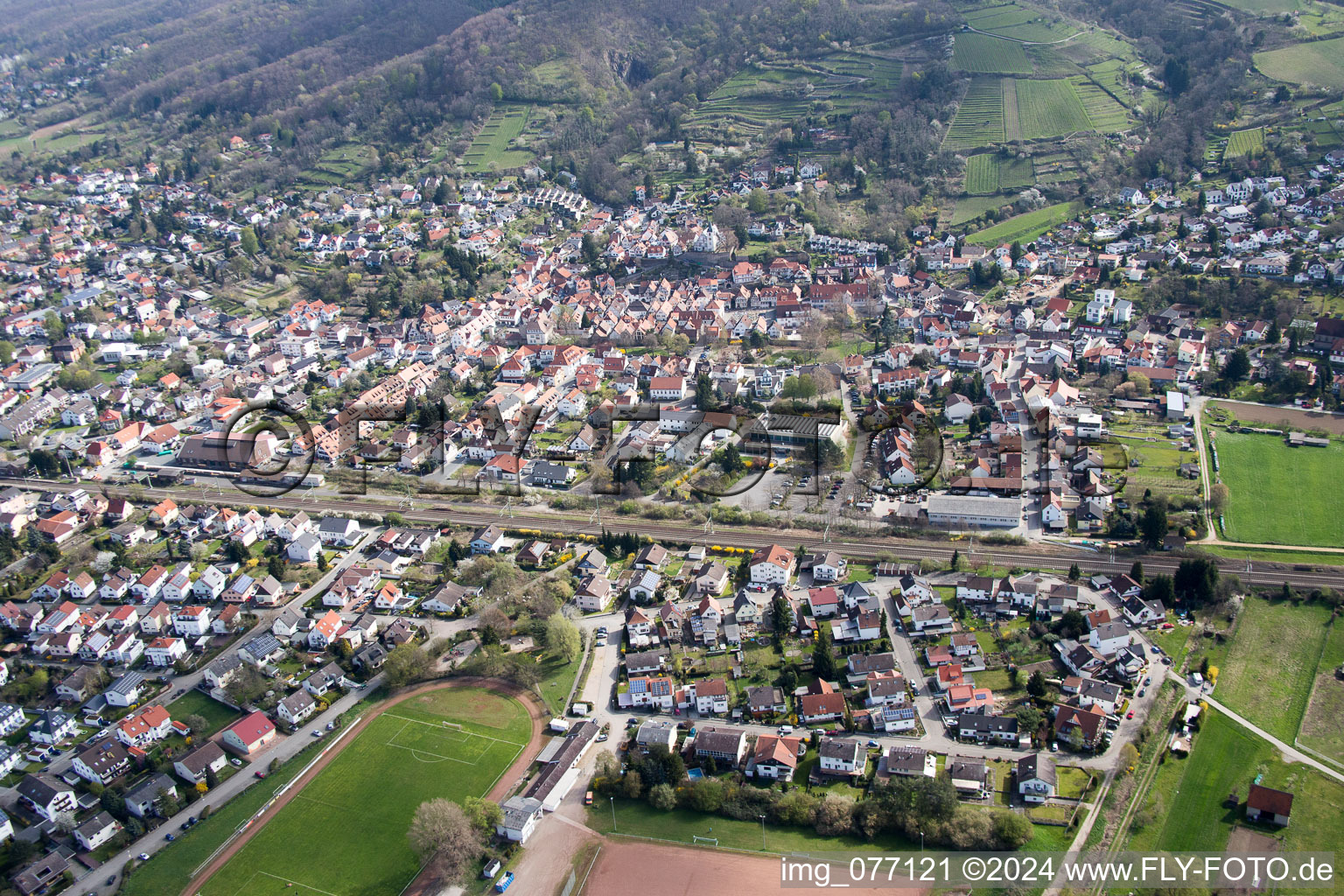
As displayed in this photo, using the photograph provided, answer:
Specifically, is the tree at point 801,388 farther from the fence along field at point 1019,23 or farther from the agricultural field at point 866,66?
the fence along field at point 1019,23

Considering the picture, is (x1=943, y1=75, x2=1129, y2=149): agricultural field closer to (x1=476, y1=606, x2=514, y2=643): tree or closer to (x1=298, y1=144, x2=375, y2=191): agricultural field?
(x1=298, y1=144, x2=375, y2=191): agricultural field

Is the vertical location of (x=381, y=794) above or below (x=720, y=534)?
above

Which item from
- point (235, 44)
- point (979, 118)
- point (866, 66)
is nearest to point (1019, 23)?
point (866, 66)

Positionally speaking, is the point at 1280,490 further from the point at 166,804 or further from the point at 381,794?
the point at 166,804

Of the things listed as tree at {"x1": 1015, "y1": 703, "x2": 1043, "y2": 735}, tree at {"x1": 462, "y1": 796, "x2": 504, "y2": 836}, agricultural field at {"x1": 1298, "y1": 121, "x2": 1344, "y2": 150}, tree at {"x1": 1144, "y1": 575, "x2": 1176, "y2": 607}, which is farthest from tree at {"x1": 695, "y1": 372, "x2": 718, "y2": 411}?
agricultural field at {"x1": 1298, "y1": 121, "x2": 1344, "y2": 150}

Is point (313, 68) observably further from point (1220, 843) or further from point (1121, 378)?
point (1220, 843)

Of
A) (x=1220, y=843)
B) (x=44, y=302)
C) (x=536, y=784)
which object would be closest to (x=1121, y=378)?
(x=1220, y=843)
